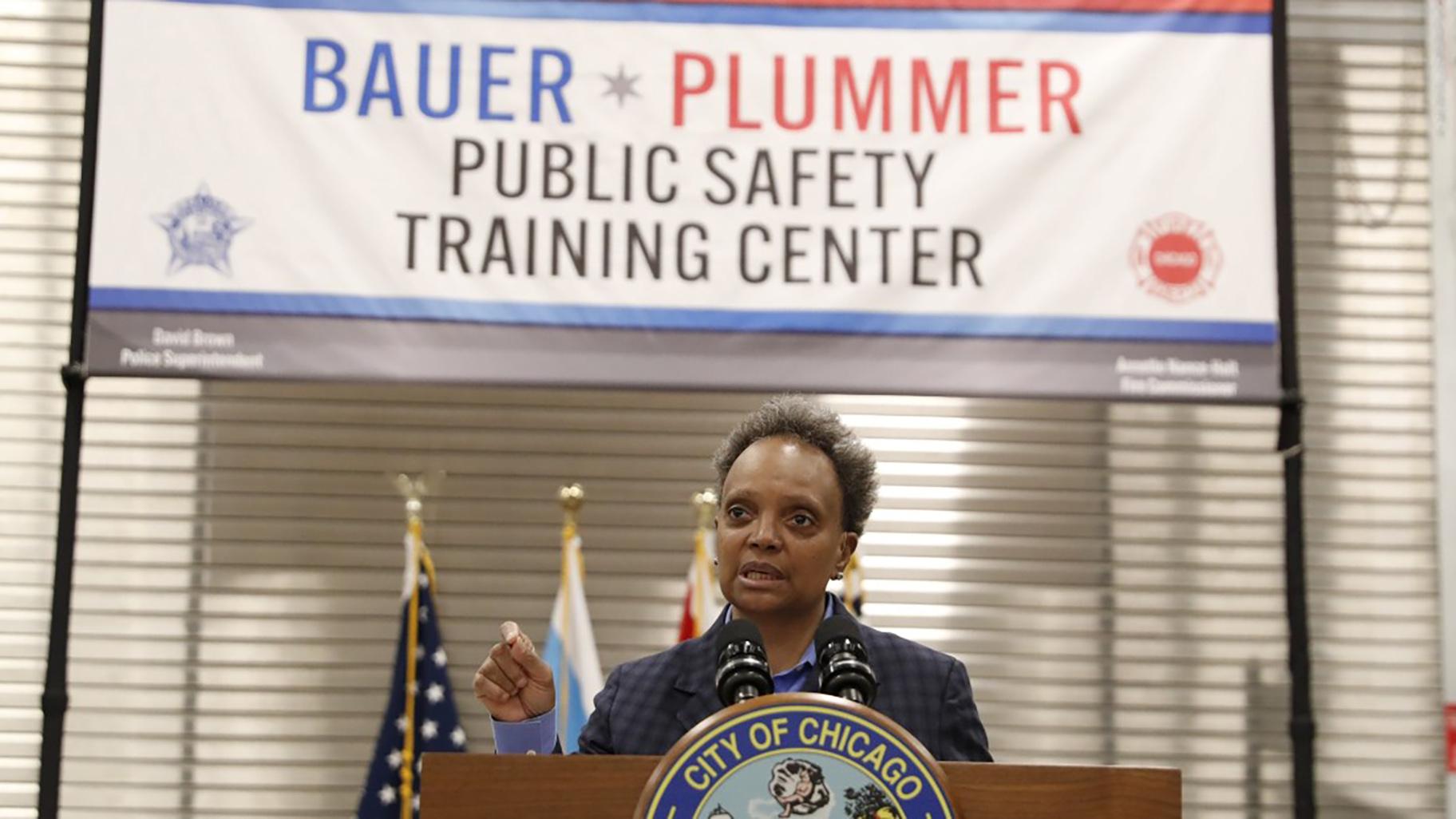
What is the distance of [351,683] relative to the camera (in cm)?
551

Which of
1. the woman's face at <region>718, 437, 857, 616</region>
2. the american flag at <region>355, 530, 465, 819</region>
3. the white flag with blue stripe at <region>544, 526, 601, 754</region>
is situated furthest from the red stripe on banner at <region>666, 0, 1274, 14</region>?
the woman's face at <region>718, 437, 857, 616</region>

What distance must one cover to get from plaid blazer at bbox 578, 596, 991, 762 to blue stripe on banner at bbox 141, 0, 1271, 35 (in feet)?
8.87

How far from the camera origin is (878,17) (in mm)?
4660

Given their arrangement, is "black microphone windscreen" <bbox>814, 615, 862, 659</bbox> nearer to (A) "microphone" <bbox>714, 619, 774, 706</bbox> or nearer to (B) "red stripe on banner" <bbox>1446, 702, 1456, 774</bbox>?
(A) "microphone" <bbox>714, 619, 774, 706</bbox>

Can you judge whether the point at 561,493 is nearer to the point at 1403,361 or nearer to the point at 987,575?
the point at 987,575

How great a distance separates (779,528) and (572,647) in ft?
9.90

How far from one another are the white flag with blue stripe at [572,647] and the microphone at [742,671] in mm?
3105

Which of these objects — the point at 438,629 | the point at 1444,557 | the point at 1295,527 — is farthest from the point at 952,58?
the point at 438,629

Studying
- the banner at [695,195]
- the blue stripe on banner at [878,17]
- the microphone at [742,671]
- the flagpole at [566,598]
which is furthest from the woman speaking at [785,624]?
the flagpole at [566,598]

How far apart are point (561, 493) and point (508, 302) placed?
112 centimetres

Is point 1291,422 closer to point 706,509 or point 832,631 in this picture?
point 706,509

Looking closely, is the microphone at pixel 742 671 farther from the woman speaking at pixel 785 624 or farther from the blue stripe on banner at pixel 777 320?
the blue stripe on banner at pixel 777 320

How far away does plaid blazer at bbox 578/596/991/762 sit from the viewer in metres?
2.25

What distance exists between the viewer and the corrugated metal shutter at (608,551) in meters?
5.49
